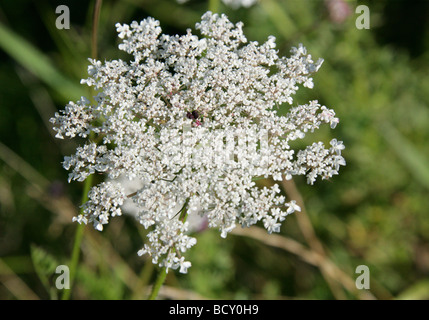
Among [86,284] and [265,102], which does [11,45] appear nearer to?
[86,284]

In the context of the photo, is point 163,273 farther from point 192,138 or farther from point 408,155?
point 408,155

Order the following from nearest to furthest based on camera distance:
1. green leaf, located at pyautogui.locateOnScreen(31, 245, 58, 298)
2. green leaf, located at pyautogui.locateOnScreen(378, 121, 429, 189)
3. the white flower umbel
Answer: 1. the white flower umbel
2. green leaf, located at pyautogui.locateOnScreen(31, 245, 58, 298)
3. green leaf, located at pyautogui.locateOnScreen(378, 121, 429, 189)

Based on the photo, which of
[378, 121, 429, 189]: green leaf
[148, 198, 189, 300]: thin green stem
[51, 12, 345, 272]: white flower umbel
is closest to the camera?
[51, 12, 345, 272]: white flower umbel

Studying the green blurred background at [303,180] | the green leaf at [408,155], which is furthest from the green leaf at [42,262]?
the green leaf at [408,155]

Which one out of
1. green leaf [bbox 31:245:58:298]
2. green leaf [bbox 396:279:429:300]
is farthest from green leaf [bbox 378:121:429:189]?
green leaf [bbox 31:245:58:298]

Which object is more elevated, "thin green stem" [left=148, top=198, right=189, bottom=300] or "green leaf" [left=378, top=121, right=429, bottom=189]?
"green leaf" [left=378, top=121, right=429, bottom=189]

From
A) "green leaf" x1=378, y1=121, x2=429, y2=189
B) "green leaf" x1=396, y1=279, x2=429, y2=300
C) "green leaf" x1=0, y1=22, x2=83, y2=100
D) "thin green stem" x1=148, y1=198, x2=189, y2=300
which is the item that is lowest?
"thin green stem" x1=148, y1=198, x2=189, y2=300

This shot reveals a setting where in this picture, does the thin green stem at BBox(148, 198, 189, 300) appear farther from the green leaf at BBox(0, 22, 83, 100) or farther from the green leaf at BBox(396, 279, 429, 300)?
the green leaf at BBox(396, 279, 429, 300)
